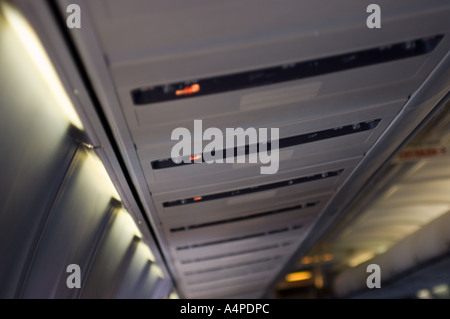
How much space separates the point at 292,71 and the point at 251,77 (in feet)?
1.09

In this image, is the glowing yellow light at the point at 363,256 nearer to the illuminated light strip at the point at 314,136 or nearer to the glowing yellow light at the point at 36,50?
the illuminated light strip at the point at 314,136

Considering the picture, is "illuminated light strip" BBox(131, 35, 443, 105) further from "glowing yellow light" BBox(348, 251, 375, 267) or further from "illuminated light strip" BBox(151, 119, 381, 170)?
"glowing yellow light" BBox(348, 251, 375, 267)

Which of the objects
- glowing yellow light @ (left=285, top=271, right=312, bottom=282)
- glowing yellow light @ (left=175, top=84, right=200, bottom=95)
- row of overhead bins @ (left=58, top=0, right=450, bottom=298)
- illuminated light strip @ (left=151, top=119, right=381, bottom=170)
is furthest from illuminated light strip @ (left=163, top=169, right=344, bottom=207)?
glowing yellow light @ (left=285, top=271, right=312, bottom=282)

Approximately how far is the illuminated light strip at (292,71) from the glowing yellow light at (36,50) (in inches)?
22.7

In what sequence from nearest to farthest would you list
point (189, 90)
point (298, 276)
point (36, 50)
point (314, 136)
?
point (36, 50) → point (189, 90) → point (314, 136) → point (298, 276)

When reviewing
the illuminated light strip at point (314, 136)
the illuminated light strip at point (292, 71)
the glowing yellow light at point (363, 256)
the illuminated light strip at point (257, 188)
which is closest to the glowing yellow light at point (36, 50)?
the illuminated light strip at point (292, 71)

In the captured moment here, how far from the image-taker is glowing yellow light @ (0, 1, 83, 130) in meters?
2.51

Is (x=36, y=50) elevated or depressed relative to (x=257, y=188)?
depressed

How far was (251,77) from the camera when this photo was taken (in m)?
3.13

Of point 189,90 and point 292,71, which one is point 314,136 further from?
point 189,90

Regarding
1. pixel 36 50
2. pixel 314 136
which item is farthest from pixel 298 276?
pixel 36 50

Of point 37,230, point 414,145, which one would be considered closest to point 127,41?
point 37,230

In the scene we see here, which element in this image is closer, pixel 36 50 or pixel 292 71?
pixel 36 50

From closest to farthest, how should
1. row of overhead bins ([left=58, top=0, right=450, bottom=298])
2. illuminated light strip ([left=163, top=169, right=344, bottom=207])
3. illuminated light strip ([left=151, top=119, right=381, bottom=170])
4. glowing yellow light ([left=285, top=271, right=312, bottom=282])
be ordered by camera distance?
row of overhead bins ([left=58, top=0, right=450, bottom=298])
illuminated light strip ([left=151, top=119, right=381, bottom=170])
illuminated light strip ([left=163, top=169, right=344, bottom=207])
glowing yellow light ([left=285, top=271, right=312, bottom=282])
